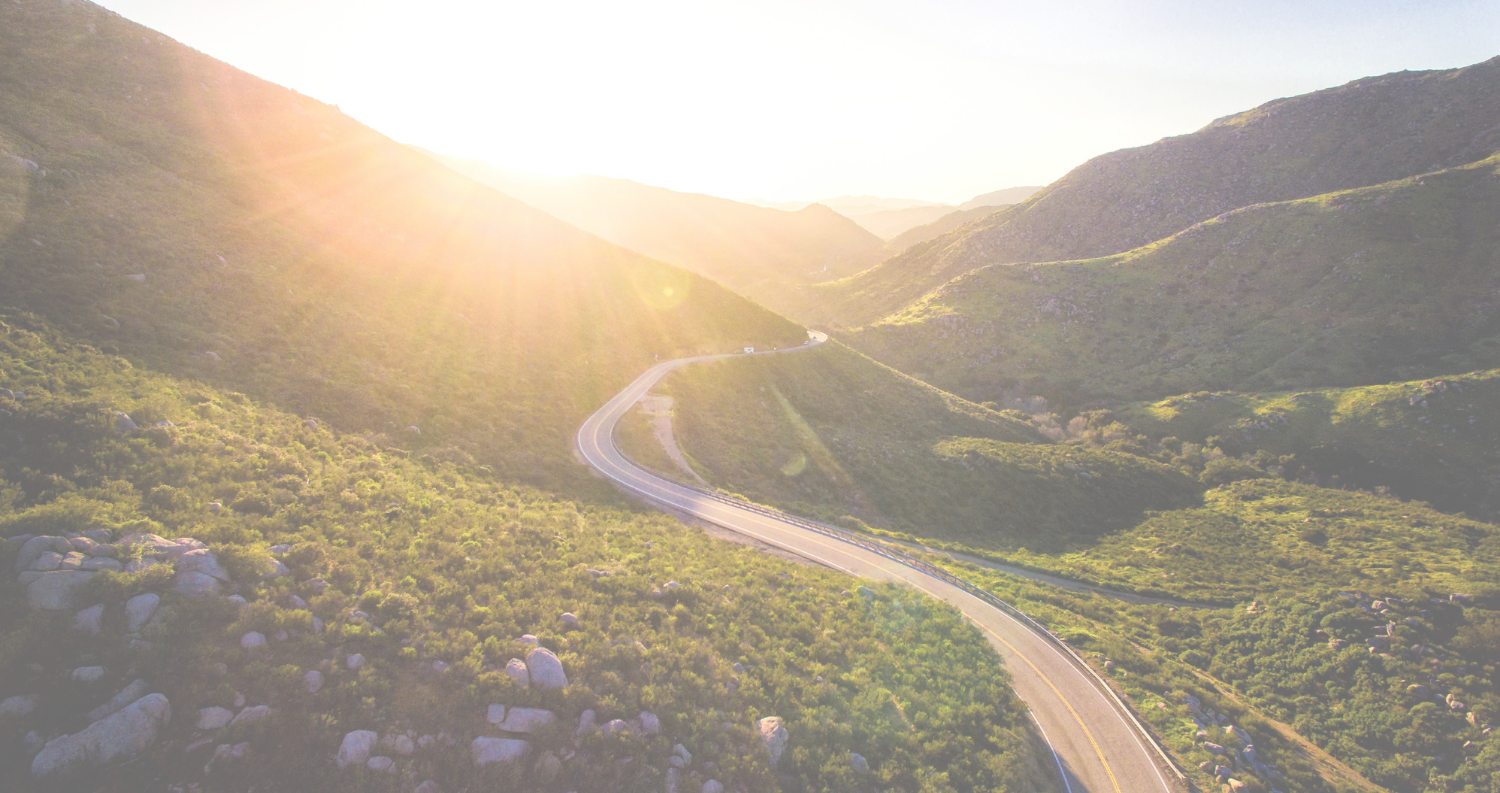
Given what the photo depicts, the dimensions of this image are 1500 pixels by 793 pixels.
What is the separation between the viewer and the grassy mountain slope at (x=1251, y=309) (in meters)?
71.8

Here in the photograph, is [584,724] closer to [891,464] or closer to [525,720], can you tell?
[525,720]

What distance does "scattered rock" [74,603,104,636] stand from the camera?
8773 millimetres

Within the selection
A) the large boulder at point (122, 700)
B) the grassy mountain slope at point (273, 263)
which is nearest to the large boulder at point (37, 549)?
the large boulder at point (122, 700)

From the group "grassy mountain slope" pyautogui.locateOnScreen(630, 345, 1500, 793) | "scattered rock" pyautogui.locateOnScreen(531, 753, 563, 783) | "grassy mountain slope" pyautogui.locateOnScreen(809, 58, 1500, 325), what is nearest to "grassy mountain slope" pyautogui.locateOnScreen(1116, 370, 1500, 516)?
"grassy mountain slope" pyautogui.locateOnScreen(630, 345, 1500, 793)

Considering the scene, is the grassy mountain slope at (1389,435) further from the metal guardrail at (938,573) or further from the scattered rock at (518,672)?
the scattered rock at (518,672)

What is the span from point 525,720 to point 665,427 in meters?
31.6

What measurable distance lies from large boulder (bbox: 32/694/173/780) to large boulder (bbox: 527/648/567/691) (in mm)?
5923

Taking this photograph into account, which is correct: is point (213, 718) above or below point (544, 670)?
above

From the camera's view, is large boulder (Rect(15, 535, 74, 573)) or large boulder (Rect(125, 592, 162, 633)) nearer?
large boulder (Rect(125, 592, 162, 633))

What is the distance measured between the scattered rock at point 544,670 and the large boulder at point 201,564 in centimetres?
710

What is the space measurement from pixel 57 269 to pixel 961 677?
4159cm

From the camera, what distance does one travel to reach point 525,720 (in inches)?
414

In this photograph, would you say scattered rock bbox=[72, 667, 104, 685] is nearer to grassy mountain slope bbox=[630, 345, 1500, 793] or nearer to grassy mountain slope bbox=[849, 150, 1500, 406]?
grassy mountain slope bbox=[630, 345, 1500, 793]

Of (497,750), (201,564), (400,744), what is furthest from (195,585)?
(497,750)
